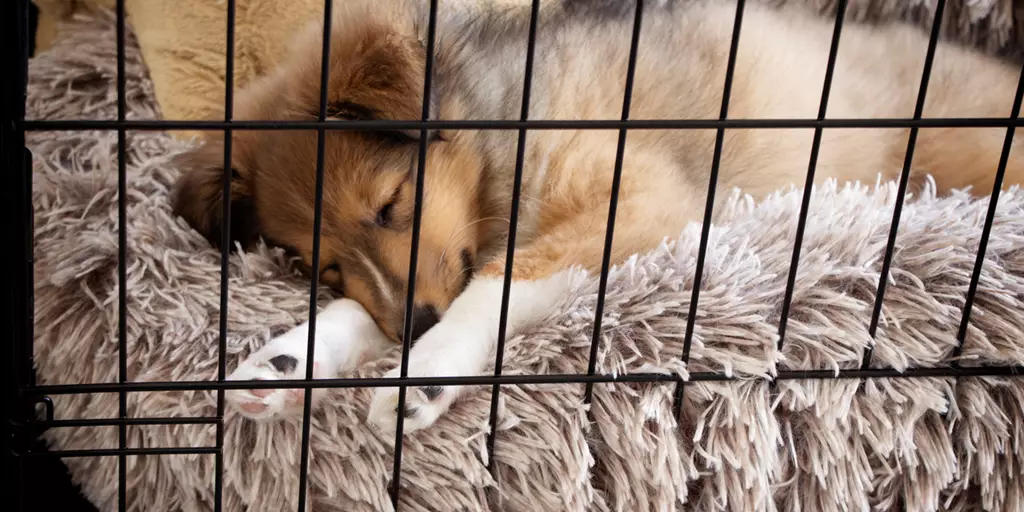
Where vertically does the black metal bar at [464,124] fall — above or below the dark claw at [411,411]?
above

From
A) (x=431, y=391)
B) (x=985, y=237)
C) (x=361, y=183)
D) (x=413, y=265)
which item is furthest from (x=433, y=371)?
(x=985, y=237)

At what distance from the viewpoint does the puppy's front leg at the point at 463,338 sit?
1053mm

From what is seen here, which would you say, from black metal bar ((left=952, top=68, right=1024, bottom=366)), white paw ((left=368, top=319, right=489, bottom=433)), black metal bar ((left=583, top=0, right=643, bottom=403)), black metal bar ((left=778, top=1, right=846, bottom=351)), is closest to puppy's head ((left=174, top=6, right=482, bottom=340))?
white paw ((left=368, top=319, right=489, bottom=433))

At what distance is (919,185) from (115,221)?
1.56 meters

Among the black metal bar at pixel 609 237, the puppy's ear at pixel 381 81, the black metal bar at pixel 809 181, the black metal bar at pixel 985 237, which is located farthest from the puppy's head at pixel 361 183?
the black metal bar at pixel 985 237

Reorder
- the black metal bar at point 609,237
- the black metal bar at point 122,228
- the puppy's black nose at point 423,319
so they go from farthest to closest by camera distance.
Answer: the puppy's black nose at point 423,319, the black metal bar at point 609,237, the black metal bar at point 122,228

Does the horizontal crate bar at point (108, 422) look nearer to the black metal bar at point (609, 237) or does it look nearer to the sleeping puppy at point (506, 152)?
the sleeping puppy at point (506, 152)

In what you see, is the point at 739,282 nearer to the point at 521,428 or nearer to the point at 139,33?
the point at 521,428

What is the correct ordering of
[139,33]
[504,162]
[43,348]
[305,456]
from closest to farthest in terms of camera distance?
[305,456] → [43,348] → [504,162] → [139,33]

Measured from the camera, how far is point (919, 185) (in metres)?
1.80

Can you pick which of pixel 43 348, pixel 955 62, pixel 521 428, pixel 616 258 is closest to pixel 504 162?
pixel 616 258

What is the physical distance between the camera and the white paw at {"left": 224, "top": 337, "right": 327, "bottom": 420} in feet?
3.50

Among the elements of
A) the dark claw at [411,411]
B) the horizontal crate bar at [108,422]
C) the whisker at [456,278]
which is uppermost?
the whisker at [456,278]

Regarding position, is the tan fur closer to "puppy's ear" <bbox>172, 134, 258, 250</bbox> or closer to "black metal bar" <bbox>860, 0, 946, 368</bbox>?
"puppy's ear" <bbox>172, 134, 258, 250</bbox>
